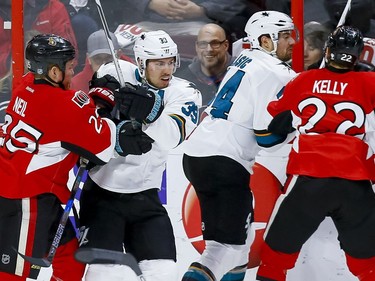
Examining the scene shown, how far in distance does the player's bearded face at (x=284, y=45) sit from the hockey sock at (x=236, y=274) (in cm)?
85

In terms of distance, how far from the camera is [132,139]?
3.21 m

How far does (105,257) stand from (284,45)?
3.53ft

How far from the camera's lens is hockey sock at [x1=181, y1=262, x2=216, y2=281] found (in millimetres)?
3566

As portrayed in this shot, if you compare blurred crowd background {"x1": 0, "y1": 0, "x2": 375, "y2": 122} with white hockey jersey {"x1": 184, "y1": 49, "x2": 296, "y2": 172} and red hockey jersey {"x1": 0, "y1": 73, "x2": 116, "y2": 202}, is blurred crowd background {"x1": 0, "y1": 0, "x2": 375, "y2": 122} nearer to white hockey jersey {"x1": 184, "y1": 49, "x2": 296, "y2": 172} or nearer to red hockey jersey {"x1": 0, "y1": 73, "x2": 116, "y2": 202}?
white hockey jersey {"x1": 184, "y1": 49, "x2": 296, "y2": 172}

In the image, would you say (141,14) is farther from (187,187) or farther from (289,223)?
(289,223)

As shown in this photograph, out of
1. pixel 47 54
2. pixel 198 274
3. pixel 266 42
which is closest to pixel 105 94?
pixel 47 54

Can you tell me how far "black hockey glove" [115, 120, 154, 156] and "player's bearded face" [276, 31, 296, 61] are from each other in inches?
27.0

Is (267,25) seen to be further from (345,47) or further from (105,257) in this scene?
(105,257)

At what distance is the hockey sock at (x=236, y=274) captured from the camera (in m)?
3.70

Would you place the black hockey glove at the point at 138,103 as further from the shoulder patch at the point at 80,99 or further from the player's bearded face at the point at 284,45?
Answer: the player's bearded face at the point at 284,45

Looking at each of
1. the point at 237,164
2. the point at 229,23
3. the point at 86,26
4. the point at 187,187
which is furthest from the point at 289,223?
the point at 86,26

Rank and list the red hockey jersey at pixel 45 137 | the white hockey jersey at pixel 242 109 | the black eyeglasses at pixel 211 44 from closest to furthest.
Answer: the red hockey jersey at pixel 45 137 → the white hockey jersey at pixel 242 109 → the black eyeglasses at pixel 211 44

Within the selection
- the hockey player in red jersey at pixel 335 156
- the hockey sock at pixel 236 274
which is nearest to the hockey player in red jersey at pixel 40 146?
the hockey player in red jersey at pixel 335 156

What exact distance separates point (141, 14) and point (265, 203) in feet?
3.07
